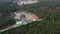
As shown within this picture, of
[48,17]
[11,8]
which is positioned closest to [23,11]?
[11,8]

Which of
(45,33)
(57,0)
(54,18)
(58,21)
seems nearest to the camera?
(45,33)

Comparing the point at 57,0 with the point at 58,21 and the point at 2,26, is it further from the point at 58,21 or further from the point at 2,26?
the point at 2,26

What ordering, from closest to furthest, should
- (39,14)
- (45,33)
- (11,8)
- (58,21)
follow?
1. (45,33)
2. (58,21)
3. (39,14)
4. (11,8)

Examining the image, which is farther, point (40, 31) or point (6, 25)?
point (6, 25)

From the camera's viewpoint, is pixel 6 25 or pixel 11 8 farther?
pixel 11 8

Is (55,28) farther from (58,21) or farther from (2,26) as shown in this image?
(2,26)

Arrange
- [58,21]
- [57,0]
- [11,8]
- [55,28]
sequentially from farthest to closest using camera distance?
[57,0], [11,8], [58,21], [55,28]

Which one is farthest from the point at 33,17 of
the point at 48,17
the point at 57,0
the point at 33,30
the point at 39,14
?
the point at 57,0

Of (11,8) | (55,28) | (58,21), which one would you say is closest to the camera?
(55,28)

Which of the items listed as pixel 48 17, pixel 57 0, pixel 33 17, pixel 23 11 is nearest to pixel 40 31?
pixel 48 17
